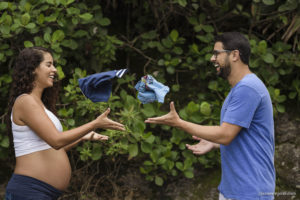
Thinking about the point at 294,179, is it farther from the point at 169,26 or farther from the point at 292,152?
the point at 169,26

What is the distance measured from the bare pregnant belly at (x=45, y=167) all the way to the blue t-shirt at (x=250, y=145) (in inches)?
42.9

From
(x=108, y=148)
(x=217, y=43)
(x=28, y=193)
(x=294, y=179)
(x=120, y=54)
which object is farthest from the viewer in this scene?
(x=120, y=54)

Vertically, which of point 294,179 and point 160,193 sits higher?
point 294,179

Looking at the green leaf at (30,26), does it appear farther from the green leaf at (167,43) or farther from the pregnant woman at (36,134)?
the green leaf at (167,43)

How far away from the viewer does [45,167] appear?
89.4 inches

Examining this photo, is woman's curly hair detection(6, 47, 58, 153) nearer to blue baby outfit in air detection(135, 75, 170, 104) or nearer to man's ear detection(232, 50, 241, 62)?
blue baby outfit in air detection(135, 75, 170, 104)

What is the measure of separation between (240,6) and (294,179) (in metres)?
2.01

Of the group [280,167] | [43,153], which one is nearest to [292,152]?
[280,167]

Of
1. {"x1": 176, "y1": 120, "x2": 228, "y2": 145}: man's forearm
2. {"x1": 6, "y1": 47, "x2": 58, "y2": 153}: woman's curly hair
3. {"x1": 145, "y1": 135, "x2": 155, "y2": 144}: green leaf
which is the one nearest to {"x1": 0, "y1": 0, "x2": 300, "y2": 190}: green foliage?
{"x1": 145, "y1": 135, "x2": 155, "y2": 144}: green leaf

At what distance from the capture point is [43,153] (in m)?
2.29

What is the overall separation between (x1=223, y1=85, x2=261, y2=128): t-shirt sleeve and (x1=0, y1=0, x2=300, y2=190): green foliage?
1261mm

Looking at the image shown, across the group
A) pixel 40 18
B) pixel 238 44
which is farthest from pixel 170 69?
pixel 238 44

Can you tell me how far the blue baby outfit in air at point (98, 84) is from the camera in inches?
91.9

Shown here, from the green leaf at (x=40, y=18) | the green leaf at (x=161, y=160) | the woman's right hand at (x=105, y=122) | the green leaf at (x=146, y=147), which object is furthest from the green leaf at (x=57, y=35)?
the green leaf at (x=161, y=160)
